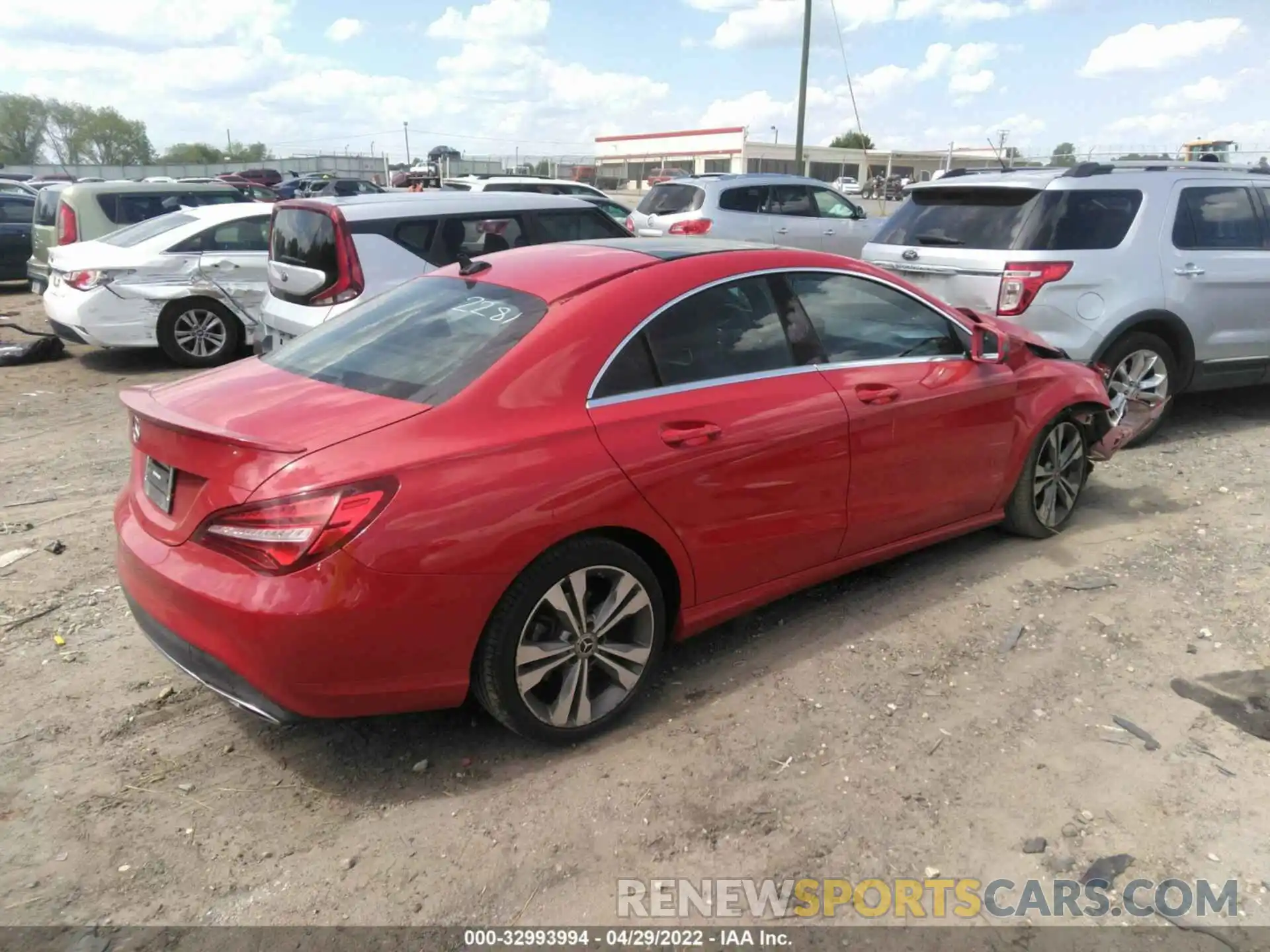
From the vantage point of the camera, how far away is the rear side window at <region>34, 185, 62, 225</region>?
12875 millimetres

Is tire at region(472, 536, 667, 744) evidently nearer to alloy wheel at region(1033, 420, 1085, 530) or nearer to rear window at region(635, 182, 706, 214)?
alloy wheel at region(1033, 420, 1085, 530)

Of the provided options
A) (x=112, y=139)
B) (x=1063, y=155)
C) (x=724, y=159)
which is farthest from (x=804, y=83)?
(x=112, y=139)

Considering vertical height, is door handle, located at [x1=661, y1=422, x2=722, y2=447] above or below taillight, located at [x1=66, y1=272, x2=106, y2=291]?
above

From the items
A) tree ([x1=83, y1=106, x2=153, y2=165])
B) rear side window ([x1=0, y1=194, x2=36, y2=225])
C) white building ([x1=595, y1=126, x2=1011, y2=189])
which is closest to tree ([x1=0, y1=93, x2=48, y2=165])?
tree ([x1=83, y1=106, x2=153, y2=165])

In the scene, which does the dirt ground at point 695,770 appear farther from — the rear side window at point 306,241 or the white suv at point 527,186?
the white suv at point 527,186

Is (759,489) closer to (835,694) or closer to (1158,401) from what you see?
(835,694)

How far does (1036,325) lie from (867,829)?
14.1 ft

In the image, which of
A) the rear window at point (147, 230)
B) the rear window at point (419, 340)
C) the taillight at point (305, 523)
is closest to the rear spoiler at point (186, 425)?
the taillight at point (305, 523)

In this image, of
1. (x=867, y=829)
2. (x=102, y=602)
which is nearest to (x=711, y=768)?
(x=867, y=829)

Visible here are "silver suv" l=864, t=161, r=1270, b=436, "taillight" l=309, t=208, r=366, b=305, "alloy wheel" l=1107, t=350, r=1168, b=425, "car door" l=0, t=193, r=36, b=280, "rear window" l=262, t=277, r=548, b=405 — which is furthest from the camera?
"car door" l=0, t=193, r=36, b=280

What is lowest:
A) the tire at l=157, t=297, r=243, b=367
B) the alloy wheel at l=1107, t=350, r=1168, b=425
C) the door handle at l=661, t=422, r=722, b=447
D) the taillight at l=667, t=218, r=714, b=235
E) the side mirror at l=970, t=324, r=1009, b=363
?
the tire at l=157, t=297, r=243, b=367

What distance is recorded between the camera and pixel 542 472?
116 inches

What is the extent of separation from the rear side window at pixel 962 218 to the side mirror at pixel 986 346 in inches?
77.7

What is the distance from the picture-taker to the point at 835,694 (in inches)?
141
